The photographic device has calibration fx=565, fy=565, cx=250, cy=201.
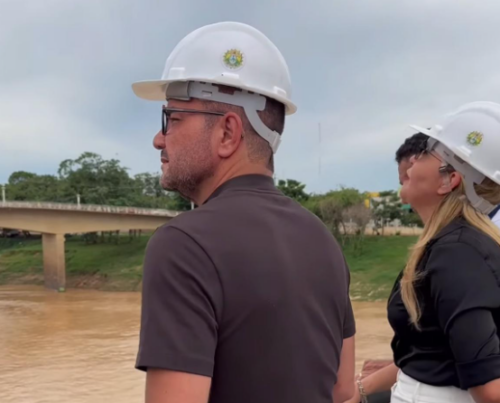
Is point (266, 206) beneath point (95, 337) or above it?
above

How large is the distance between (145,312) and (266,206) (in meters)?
0.38

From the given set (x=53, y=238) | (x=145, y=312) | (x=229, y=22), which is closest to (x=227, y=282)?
(x=145, y=312)

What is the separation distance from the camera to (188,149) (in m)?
1.40

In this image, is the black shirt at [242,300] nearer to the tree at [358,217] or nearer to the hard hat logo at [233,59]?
the hard hat logo at [233,59]

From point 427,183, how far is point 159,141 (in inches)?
44.2

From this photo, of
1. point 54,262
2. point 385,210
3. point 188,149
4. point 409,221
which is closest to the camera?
point 188,149

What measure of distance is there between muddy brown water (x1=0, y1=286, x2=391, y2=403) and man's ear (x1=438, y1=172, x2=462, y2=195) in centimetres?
916

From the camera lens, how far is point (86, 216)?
35.0m

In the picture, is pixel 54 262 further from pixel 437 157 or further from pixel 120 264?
pixel 437 157

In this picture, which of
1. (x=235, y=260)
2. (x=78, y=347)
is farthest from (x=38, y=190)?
(x=235, y=260)

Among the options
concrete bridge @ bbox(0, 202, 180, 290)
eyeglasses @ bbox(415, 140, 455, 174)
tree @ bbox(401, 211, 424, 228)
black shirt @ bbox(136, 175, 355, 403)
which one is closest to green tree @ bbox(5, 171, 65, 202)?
concrete bridge @ bbox(0, 202, 180, 290)

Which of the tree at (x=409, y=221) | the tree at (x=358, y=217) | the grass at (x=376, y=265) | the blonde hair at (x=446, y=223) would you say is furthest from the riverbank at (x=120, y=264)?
the blonde hair at (x=446, y=223)

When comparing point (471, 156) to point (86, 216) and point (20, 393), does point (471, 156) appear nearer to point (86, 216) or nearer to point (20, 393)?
point (20, 393)

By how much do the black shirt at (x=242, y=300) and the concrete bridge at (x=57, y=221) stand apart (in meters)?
31.4
